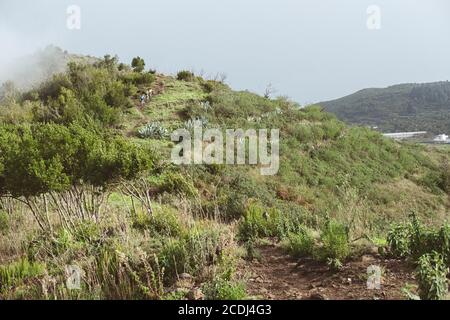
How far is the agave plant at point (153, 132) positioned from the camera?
52.9ft

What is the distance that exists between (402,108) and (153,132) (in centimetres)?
6784

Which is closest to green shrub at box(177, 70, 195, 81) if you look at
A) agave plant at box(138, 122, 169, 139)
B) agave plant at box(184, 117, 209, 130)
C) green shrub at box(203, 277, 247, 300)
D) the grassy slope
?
the grassy slope

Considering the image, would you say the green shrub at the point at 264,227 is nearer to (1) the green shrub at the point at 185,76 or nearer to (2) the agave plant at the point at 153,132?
(2) the agave plant at the point at 153,132

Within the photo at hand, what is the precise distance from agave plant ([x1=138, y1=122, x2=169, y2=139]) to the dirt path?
11710 millimetres

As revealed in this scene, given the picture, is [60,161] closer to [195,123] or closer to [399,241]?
[399,241]

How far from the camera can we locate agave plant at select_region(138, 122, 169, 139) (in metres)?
16.1

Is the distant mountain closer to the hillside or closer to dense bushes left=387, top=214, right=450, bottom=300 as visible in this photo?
the hillside

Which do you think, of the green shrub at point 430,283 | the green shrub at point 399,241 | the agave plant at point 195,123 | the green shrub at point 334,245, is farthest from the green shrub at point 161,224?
the agave plant at point 195,123

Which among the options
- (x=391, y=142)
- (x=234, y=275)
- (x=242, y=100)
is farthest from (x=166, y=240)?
(x=391, y=142)

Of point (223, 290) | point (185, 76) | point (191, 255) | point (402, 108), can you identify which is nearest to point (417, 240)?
point (223, 290)

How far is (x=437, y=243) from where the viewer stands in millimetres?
4098

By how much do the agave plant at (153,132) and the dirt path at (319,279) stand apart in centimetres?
1171
